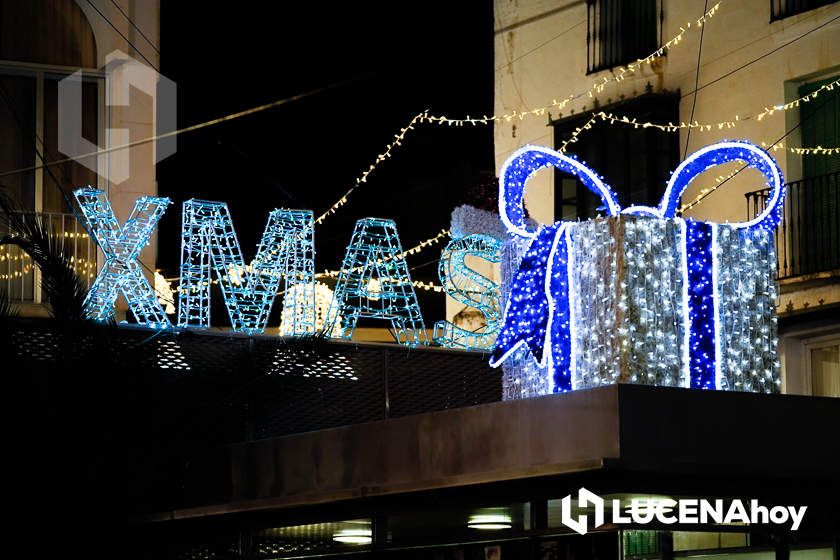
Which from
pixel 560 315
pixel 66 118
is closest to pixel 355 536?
pixel 560 315

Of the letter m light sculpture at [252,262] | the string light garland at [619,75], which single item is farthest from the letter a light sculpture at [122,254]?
the string light garland at [619,75]

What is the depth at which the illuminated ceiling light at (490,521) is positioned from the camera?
14.6 m

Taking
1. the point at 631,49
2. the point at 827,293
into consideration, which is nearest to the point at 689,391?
the point at 827,293

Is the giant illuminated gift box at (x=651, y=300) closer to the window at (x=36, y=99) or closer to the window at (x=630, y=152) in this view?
the window at (x=36, y=99)

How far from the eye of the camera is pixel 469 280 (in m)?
18.6

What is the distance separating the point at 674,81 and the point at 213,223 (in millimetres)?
9003

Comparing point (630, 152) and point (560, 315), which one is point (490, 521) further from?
point (630, 152)

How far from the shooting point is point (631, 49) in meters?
24.1

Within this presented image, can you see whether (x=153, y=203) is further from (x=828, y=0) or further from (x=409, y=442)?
(x=828, y=0)

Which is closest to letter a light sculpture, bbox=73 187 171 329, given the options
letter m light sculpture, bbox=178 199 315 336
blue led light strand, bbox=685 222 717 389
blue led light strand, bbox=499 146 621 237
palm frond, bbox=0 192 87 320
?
letter m light sculpture, bbox=178 199 315 336

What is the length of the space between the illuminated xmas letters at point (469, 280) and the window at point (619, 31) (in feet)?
22.6

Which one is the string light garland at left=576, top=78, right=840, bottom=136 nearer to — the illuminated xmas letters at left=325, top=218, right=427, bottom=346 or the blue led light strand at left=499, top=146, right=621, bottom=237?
the blue led light strand at left=499, top=146, right=621, bottom=237

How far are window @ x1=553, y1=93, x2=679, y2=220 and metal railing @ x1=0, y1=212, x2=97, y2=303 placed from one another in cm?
838

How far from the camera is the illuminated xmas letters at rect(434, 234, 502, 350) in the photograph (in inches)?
711
